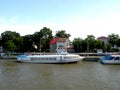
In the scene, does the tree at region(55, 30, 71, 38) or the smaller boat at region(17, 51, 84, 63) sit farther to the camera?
the tree at region(55, 30, 71, 38)

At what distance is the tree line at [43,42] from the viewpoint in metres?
83.0

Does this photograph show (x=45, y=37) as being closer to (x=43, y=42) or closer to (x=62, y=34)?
(x=43, y=42)

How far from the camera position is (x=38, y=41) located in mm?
89875

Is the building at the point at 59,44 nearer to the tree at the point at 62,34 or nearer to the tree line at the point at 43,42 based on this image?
the tree line at the point at 43,42

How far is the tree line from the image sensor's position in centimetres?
8296

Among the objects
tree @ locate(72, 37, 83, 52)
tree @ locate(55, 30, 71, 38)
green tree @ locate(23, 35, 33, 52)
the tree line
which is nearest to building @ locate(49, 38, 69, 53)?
the tree line

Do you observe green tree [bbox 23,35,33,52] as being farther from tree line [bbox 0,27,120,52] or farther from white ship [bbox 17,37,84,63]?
white ship [bbox 17,37,84,63]

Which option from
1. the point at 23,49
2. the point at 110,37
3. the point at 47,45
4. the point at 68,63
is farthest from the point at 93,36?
the point at 68,63

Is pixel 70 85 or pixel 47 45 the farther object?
pixel 47 45

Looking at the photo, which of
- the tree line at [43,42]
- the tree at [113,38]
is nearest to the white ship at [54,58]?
the tree line at [43,42]

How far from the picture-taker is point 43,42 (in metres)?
91.4

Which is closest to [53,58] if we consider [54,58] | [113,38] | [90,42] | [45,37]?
[54,58]

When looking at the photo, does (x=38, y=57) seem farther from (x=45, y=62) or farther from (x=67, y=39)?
(x=67, y=39)

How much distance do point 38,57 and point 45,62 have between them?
2.50 metres
